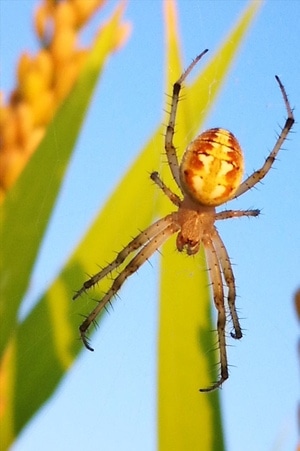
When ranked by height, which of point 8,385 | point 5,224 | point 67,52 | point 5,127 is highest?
point 67,52

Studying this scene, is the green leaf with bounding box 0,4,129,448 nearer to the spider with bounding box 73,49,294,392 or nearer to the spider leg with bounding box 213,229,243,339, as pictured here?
the spider with bounding box 73,49,294,392

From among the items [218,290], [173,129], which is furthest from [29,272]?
[218,290]

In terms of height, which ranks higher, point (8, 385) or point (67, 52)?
point (67, 52)

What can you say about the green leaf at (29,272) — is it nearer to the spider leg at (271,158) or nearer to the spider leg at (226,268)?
the spider leg at (271,158)

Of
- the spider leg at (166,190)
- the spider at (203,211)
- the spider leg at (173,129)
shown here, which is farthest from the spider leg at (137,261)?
the spider leg at (173,129)

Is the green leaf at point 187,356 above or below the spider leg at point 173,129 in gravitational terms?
below

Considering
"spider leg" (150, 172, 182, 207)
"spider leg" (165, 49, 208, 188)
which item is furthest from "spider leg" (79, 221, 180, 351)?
"spider leg" (165, 49, 208, 188)

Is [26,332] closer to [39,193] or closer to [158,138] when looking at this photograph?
[39,193]

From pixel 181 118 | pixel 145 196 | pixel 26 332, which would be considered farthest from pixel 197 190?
pixel 26 332
